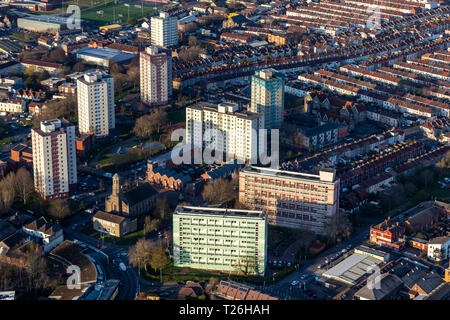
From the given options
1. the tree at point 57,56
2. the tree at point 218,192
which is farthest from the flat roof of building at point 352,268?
the tree at point 57,56

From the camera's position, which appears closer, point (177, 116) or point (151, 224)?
point (151, 224)

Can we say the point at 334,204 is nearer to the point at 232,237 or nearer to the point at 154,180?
the point at 232,237

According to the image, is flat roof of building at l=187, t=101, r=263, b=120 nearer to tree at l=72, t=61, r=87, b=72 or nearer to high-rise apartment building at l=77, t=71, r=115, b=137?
high-rise apartment building at l=77, t=71, r=115, b=137

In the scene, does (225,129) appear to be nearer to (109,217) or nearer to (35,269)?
(109,217)

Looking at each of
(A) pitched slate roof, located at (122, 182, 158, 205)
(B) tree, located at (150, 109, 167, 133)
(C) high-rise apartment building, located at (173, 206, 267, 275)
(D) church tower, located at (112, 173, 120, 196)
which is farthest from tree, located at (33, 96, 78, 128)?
(C) high-rise apartment building, located at (173, 206, 267, 275)

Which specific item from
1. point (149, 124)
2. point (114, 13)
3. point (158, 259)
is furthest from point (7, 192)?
point (114, 13)

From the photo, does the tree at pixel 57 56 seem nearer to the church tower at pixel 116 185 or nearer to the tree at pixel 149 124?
the tree at pixel 149 124
